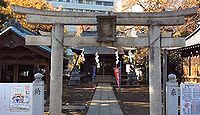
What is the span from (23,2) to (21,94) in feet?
77.0

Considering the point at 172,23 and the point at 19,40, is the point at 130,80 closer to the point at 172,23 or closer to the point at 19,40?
the point at 19,40

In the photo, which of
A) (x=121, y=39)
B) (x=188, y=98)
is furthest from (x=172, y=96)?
(x=121, y=39)

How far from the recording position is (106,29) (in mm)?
10789

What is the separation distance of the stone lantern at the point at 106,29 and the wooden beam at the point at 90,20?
0.59 feet

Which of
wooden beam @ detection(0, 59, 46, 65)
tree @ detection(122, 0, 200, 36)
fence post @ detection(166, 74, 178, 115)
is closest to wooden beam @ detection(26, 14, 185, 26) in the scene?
fence post @ detection(166, 74, 178, 115)

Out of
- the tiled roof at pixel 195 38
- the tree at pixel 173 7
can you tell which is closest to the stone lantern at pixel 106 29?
the tiled roof at pixel 195 38

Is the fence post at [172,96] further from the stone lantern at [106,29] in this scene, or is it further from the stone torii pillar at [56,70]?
the stone torii pillar at [56,70]

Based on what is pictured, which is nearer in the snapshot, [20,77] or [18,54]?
[18,54]

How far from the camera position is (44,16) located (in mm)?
10758

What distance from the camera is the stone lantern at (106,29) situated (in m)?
10.7

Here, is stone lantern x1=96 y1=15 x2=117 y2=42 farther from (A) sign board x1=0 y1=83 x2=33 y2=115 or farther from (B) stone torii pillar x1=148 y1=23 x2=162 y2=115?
(A) sign board x1=0 y1=83 x2=33 y2=115

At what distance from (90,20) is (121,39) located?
1270mm

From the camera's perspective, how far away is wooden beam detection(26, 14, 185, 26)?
10.7 m

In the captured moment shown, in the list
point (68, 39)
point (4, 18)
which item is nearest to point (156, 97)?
point (68, 39)
